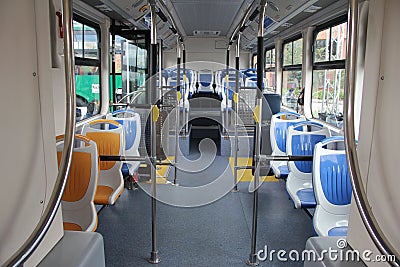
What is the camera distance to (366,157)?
1080 mm

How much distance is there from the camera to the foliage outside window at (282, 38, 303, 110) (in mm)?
5781

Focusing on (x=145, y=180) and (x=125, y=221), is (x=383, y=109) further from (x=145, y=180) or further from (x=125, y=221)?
(x=145, y=180)

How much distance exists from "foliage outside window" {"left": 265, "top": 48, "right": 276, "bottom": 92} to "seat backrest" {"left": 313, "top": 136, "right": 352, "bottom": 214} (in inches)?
188

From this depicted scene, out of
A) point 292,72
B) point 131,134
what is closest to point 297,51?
point 292,72

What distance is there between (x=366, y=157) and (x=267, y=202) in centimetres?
323

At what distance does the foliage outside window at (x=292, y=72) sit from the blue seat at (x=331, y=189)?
281 cm

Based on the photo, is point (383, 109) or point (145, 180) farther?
point (145, 180)

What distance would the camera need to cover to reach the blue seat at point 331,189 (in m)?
2.63

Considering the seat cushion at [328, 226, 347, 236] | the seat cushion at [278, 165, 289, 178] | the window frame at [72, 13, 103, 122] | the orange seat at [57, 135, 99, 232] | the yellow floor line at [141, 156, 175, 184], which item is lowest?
the yellow floor line at [141, 156, 175, 184]

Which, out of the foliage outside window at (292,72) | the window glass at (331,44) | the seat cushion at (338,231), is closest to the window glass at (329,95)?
the window glass at (331,44)

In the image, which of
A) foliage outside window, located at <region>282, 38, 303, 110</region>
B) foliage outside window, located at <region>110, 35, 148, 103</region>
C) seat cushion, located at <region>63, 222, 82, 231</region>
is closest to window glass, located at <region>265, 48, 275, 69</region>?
foliage outside window, located at <region>282, 38, 303, 110</region>

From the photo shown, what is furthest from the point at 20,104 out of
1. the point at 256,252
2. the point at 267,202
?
the point at 267,202

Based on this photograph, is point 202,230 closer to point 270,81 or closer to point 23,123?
point 23,123

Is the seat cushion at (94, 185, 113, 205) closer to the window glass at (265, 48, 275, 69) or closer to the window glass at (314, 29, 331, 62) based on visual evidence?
the window glass at (314, 29, 331, 62)
